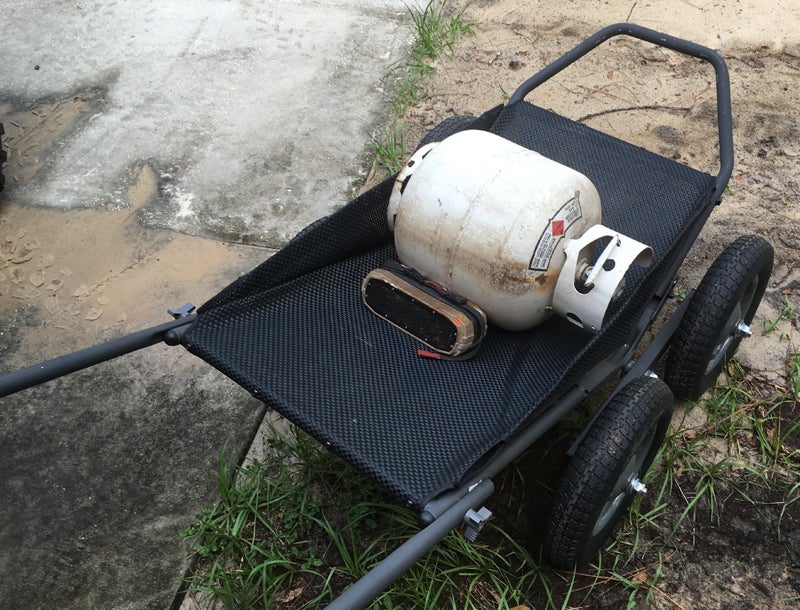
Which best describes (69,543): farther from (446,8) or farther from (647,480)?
(446,8)

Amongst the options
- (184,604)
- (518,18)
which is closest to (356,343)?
(184,604)

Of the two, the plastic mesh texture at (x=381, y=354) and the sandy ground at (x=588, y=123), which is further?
the sandy ground at (x=588, y=123)

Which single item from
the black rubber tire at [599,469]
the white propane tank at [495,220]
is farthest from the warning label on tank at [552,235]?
the black rubber tire at [599,469]

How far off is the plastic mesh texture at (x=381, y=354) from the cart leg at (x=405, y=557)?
54 mm

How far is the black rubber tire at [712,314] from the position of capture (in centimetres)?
223

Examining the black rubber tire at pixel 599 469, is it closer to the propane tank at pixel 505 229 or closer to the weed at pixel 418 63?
the propane tank at pixel 505 229

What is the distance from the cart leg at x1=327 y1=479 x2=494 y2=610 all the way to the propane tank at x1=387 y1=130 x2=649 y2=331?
1.58 feet

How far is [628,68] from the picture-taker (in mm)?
3793

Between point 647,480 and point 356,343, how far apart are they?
881mm

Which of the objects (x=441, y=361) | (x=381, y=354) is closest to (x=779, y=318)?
(x=441, y=361)

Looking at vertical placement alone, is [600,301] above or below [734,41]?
below

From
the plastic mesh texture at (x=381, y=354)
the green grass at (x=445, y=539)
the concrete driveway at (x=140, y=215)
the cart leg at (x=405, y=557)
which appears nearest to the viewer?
the cart leg at (x=405, y=557)

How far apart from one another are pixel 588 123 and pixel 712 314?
1.49 metres

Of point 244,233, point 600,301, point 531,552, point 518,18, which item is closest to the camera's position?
point 600,301
